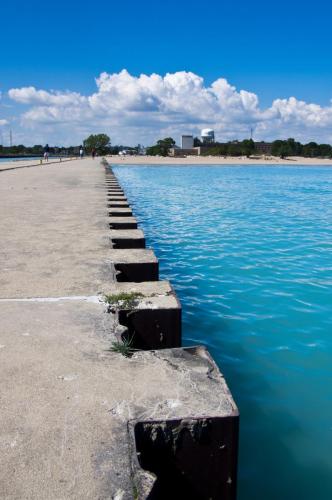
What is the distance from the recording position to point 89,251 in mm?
6699

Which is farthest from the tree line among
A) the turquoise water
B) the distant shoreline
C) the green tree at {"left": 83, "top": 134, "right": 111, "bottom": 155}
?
the turquoise water

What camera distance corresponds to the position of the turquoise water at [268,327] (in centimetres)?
392

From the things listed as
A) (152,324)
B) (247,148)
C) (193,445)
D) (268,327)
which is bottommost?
(268,327)

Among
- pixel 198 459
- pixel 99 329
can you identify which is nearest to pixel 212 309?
pixel 99 329

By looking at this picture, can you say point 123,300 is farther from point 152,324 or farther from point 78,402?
point 78,402

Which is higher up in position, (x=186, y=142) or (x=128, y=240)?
(x=186, y=142)

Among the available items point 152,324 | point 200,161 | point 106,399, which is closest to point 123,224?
point 152,324

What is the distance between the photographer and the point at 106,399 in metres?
2.82

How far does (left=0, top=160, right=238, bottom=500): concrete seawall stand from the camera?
2.26m

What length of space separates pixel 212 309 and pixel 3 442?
525cm

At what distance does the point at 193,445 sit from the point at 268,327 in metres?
4.35

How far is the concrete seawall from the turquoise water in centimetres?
114

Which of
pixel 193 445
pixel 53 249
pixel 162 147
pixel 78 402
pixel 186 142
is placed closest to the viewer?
pixel 193 445

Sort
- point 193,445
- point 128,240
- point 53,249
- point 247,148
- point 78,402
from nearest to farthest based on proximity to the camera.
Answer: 1. point 193,445
2. point 78,402
3. point 53,249
4. point 128,240
5. point 247,148
